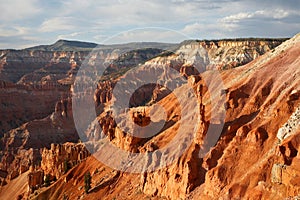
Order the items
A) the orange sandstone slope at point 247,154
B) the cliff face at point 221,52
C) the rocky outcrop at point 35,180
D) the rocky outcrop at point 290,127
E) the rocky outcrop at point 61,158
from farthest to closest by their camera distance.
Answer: the cliff face at point 221,52, the rocky outcrop at point 35,180, the rocky outcrop at point 61,158, the rocky outcrop at point 290,127, the orange sandstone slope at point 247,154

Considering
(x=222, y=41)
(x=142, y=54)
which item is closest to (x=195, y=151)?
(x=222, y=41)

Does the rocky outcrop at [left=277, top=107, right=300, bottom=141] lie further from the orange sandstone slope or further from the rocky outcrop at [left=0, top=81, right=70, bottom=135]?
the rocky outcrop at [left=0, top=81, right=70, bottom=135]

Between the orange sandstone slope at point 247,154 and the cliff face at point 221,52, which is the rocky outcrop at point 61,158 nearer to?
the orange sandstone slope at point 247,154

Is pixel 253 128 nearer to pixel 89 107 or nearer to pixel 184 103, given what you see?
pixel 184 103

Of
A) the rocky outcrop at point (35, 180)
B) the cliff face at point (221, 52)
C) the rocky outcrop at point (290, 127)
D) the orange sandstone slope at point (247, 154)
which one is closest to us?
the orange sandstone slope at point (247, 154)

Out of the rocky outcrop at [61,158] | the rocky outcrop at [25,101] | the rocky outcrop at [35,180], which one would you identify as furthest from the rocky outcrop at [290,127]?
the rocky outcrop at [25,101]

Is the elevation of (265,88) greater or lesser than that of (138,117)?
greater

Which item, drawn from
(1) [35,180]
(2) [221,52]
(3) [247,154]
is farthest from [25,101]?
(3) [247,154]

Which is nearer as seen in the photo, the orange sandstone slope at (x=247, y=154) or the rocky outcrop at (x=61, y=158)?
the orange sandstone slope at (x=247, y=154)

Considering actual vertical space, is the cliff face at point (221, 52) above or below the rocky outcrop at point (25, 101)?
above
